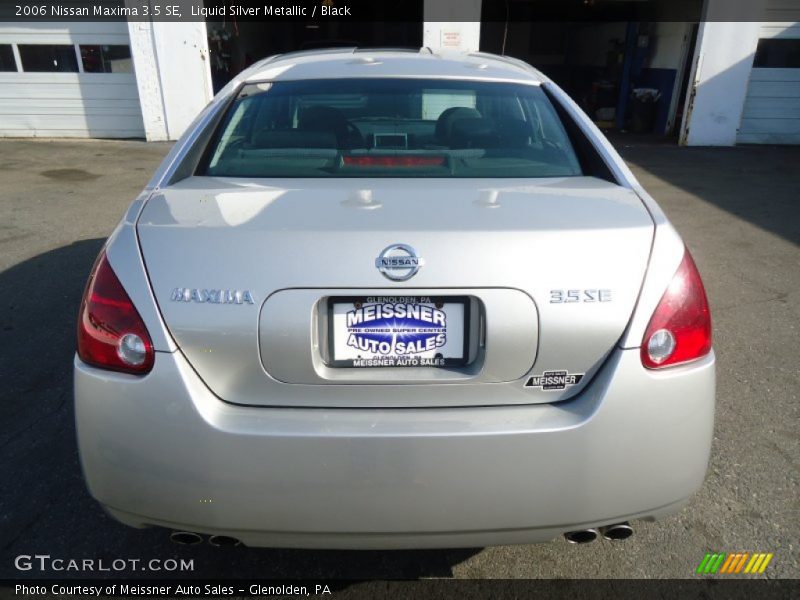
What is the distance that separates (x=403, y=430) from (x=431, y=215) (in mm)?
582

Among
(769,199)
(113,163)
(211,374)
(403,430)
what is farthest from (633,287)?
(113,163)

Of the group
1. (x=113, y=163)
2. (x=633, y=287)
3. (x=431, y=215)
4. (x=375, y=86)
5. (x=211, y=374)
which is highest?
(x=375, y=86)

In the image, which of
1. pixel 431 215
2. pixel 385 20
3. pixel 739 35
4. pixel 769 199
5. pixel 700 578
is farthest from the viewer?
pixel 385 20

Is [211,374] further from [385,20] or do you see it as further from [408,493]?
[385,20]

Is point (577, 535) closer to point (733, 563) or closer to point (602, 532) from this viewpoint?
point (602, 532)

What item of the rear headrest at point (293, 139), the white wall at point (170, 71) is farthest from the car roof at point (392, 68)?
the white wall at point (170, 71)

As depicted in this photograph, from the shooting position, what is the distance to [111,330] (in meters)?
1.59

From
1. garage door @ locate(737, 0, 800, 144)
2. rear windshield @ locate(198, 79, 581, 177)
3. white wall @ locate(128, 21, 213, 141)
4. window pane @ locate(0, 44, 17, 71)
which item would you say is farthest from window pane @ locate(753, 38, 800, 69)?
window pane @ locate(0, 44, 17, 71)

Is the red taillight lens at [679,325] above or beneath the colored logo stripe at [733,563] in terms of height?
above

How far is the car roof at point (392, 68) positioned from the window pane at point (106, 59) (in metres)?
10.3

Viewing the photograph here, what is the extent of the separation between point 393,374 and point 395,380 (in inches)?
0.8

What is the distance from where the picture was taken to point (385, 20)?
68.7ft

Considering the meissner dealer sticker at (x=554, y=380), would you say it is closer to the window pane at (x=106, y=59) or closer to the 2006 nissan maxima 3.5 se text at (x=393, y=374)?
the 2006 nissan maxima 3.5 se text at (x=393, y=374)

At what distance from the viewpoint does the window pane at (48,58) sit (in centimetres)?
1148
